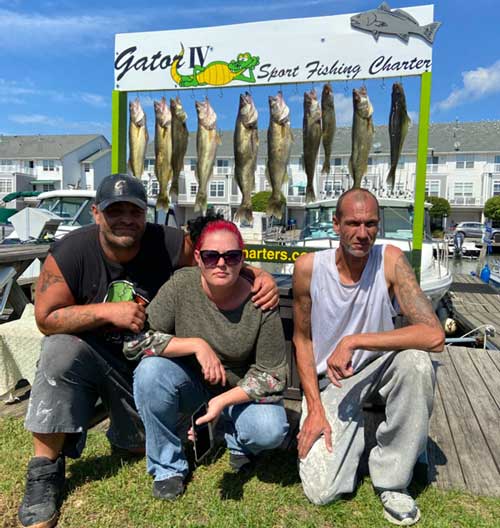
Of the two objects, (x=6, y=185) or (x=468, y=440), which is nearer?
(x=468, y=440)

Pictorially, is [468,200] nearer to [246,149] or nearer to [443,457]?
[246,149]

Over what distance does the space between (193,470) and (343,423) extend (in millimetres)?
859

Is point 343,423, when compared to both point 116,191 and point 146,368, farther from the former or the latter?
point 116,191

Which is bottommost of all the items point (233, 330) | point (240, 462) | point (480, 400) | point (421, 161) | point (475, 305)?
point (475, 305)

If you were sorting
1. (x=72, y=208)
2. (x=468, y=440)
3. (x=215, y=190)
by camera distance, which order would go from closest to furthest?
(x=468, y=440) < (x=72, y=208) < (x=215, y=190)

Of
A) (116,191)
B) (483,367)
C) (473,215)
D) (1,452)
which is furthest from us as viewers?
(473,215)

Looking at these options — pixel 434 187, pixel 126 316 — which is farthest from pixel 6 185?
pixel 126 316

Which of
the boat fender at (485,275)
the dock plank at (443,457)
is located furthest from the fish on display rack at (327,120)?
the boat fender at (485,275)

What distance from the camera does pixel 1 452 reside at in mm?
2650

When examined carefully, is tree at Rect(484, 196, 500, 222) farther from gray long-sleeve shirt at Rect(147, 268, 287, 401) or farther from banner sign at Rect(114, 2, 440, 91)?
gray long-sleeve shirt at Rect(147, 268, 287, 401)

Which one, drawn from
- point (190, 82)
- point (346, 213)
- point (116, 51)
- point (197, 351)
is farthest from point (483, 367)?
point (116, 51)

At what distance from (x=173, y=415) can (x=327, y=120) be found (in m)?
2.63

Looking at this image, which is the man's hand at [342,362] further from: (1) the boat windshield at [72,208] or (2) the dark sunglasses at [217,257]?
(1) the boat windshield at [72,208]

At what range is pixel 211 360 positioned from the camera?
6.98 feet
